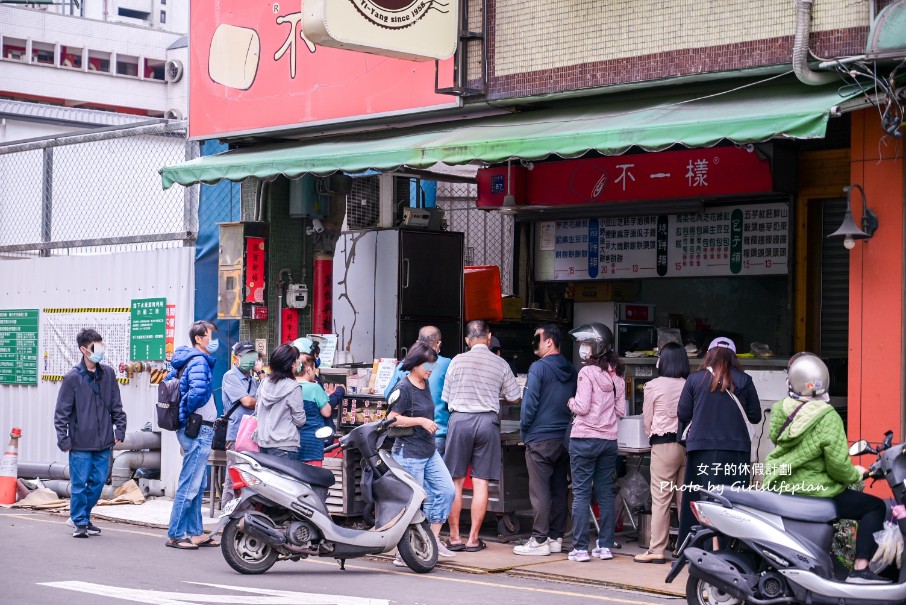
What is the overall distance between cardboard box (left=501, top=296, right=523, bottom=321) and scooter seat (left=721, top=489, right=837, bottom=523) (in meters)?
6.74

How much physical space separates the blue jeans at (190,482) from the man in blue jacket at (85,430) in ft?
3.27

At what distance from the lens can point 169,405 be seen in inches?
418

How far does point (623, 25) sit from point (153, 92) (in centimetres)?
5382

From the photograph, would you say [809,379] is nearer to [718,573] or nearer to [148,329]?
[718,573]

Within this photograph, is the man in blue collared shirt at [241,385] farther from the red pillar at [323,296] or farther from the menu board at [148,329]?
the menu board at [148,329]

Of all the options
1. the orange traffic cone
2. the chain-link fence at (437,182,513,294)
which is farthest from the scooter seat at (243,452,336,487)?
the orange traffic cone

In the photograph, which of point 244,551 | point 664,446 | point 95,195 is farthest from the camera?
point 95,195

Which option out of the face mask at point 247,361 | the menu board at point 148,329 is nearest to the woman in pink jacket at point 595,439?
the face mask at point 247,361

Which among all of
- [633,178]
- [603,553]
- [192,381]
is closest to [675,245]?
[633,178]

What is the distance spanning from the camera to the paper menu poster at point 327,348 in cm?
1293

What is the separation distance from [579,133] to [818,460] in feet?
10.4

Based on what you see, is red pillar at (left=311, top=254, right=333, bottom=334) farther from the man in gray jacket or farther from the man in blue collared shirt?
the man in gray jacket

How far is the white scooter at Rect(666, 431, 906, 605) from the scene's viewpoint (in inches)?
285

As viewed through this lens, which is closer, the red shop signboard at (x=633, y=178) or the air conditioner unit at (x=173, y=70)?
the red shop signboard at (x=633, y=178)
